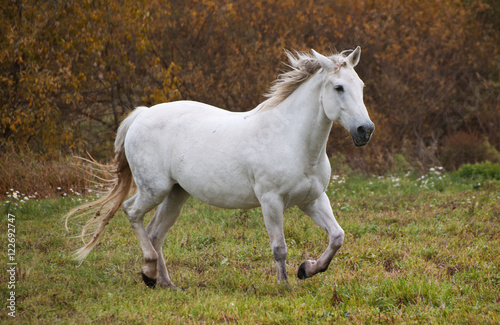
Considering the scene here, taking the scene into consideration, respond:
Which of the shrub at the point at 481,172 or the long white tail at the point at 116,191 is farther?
the shrub at the point at 481,172

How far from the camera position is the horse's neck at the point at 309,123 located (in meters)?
4.45

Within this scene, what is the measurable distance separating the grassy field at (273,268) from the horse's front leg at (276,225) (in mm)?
195

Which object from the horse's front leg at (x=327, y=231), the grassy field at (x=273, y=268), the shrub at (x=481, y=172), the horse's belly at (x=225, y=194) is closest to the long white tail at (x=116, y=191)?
the grassy field at (x=273, y=268)

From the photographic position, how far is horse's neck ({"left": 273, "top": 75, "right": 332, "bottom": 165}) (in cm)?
445

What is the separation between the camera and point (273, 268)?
533cm

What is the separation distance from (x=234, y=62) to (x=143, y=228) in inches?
300

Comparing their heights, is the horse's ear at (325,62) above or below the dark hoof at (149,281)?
above

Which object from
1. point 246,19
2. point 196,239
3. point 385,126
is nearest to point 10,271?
point 196,239

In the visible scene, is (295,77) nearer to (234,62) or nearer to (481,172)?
(481,172)

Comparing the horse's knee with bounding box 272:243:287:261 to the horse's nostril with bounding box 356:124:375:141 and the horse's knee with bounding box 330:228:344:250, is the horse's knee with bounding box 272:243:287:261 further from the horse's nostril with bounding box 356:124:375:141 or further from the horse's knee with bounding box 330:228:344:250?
the horse's nostril with bounding box 356:124:375:141

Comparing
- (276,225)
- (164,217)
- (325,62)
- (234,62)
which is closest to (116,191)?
(164,217)

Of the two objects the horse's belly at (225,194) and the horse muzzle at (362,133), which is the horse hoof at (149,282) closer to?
the horse's belly at (225,194)

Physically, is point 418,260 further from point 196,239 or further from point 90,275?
point 90,275

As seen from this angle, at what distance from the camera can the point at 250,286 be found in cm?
473
